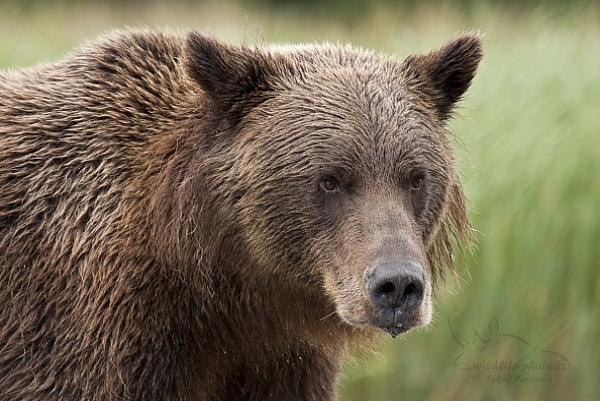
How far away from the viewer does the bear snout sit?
14.8ft

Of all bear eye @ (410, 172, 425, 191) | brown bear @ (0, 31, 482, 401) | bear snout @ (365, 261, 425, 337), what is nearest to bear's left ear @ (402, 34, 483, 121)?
Result: brown bear @ (0, 31, 482, 401)

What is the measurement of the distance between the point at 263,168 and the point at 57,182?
103 cm

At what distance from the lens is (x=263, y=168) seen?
497 centimetres

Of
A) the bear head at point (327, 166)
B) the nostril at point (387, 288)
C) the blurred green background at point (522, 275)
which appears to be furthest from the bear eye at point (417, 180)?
the blurred green background at point (522, 275)

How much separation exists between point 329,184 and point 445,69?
0.97 metres

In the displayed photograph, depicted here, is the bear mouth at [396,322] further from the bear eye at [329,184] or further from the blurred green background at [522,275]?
the blurred green background at [522,275]

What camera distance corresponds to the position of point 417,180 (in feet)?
16.4

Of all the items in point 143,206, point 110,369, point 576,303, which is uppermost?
point 143,206

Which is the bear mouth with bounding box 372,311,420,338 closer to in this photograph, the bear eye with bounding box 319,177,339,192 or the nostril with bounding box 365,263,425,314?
the nostril with bounding box 365,263,425,314

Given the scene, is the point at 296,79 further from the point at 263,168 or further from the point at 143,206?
the point at 143,206

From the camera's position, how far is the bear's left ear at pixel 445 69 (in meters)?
5.36

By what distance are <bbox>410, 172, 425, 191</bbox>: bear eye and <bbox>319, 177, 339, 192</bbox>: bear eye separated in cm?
36

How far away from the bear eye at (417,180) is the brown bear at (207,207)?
0.07 ft

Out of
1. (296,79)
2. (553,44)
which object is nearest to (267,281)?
(296,79)
